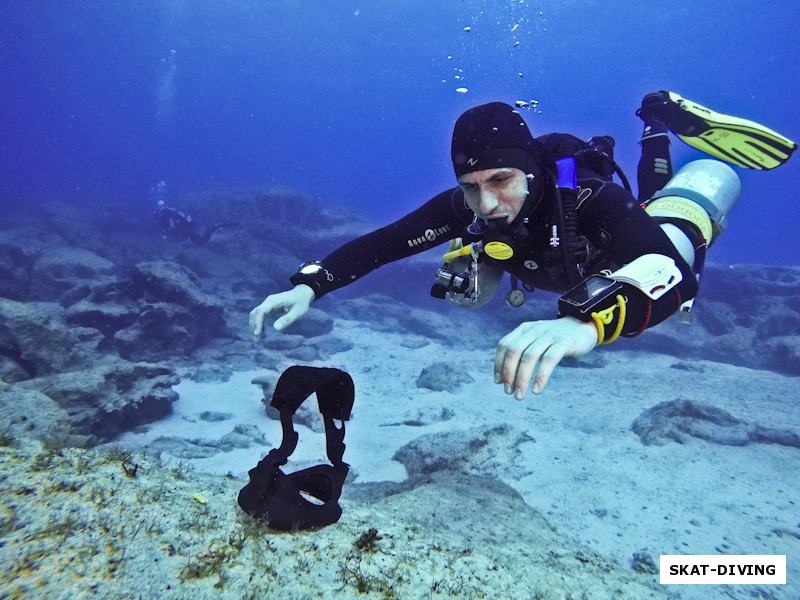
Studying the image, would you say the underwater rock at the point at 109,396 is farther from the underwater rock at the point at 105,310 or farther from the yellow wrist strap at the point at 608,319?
the yellow wrist strap at the point at 608,319

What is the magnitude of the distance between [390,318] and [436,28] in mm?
65589

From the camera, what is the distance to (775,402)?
8.05 metres

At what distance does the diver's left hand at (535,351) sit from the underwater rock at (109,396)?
21.8ft

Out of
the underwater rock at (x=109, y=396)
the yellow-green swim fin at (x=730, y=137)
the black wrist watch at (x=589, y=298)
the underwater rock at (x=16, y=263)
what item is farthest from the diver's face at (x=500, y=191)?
the underwater rock at (x=16, y=263)

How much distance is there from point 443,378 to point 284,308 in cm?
622

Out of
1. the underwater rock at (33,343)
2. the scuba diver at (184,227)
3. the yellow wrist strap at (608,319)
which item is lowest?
the underwater rock at (33,343)

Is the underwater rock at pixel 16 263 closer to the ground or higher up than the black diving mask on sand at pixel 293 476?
higher up

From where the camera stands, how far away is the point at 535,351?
5.46 feet

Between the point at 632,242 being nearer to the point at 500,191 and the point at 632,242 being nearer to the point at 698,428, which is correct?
the point at 500,191

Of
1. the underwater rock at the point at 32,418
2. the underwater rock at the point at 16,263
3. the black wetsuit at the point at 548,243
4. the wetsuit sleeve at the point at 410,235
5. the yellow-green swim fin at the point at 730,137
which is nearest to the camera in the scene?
the black wetsuit at the point at 548,243

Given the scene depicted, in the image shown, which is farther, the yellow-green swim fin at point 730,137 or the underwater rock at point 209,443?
the underwater rock at point 209,443

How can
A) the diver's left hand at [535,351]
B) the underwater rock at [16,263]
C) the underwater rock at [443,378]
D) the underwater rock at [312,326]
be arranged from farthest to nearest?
the underwater rock at [16,263], the underwater rock at [312,326], the underwater rock at [443,378], the diver's left hand at [535,351]

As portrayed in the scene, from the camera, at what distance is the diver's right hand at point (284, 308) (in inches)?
113

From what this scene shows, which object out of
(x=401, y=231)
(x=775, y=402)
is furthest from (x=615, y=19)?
(x=401, y=231)
